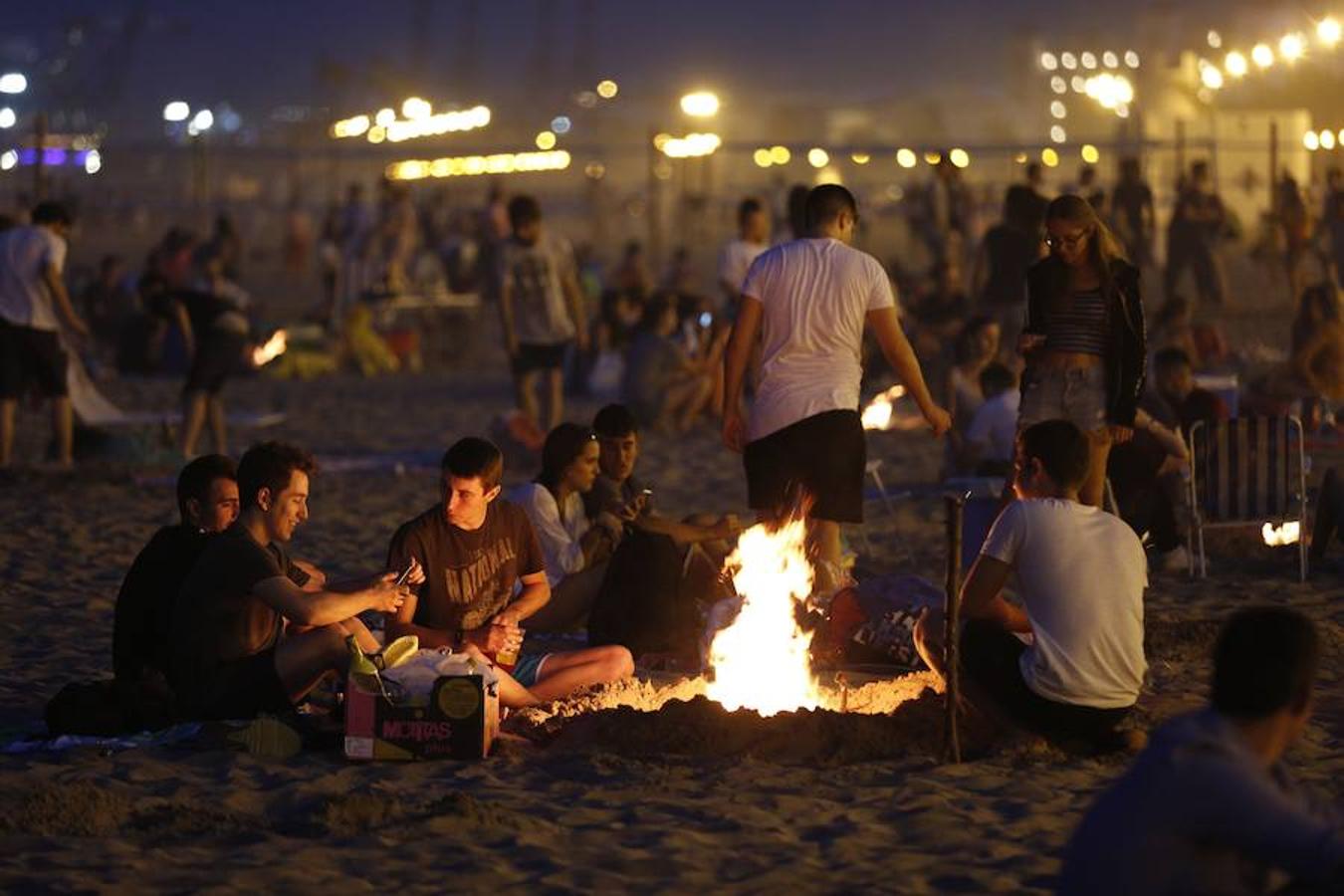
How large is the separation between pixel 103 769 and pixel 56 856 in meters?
0.89

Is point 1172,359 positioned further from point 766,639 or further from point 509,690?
point 509,690

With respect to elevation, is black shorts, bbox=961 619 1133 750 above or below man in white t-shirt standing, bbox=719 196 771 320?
below

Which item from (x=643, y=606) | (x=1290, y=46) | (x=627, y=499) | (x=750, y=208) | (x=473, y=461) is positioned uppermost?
(x=1290, y=46)

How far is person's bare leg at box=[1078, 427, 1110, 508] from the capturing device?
26.5 ft

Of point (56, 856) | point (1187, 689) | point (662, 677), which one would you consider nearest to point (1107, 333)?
point (1187, 689)

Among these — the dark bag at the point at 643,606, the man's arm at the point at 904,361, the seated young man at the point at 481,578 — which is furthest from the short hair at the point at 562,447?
the man's arm at the point at 904,361

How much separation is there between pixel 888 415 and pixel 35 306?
5046mm

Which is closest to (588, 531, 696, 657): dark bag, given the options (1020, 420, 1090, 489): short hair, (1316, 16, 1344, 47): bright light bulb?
(1020, 420, 1090, 489): short hair

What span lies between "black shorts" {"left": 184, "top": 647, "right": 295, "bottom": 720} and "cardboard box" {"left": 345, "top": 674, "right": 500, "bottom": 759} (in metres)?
0.33

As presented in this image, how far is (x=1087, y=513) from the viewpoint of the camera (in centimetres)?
618

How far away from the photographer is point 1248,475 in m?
9.71

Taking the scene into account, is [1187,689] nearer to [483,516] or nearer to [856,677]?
[856,677]

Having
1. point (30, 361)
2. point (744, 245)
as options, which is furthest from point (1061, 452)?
point (30, 361)

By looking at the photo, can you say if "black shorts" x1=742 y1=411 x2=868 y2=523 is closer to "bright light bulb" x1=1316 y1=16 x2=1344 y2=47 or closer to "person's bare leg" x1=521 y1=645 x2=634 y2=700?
"person's bare leg" x1=521 y1=645 x2=634 y2=700
